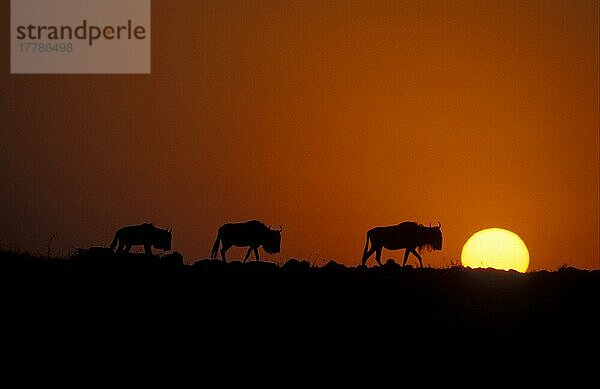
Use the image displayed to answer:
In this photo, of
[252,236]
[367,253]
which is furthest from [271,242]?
[367,253]

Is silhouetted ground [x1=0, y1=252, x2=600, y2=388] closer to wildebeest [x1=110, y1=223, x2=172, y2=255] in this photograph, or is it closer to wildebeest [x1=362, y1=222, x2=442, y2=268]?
wildebeest [x1=362, y1=222, x2=442, y2=268]

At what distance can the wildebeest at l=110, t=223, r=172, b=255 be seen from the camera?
23.6m

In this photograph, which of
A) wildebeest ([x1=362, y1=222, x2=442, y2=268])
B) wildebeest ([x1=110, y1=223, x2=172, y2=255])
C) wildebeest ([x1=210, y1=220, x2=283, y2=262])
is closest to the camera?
wildebeest ([x1=362, y1=222, x2=442, y2=268])

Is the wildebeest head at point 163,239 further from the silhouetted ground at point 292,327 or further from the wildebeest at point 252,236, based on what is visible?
the silhouetted ground at point 292,327

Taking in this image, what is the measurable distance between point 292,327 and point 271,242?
33.9ft

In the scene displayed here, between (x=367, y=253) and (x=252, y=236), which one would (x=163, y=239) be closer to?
(x=252, y=236)

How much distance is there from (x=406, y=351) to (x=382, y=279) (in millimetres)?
3169

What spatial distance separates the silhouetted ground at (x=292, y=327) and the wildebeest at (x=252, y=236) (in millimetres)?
7205

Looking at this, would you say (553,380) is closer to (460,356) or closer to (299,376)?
(460,356)

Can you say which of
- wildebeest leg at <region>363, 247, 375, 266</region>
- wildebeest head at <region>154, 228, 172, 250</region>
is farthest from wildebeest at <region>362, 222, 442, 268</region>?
wildebeest head at <region>154, 228, 172, 250</region>

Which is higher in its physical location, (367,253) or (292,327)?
(367,253)

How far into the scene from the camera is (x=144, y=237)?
77.9 ft

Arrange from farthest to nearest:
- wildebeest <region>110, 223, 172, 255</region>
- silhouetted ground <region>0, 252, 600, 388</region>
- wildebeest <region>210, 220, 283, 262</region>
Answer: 1. wildebeest <region>110, 223, 172, 255</region>
2. wildebeest <region>210, 220, 283, 262</region>
3. silhouetted ground <region>0, 252, 600, 388</region>

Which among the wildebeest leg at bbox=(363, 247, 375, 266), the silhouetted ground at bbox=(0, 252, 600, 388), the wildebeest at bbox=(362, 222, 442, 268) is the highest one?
the wildebeest at bbox=(362, 222, 442, 268)
